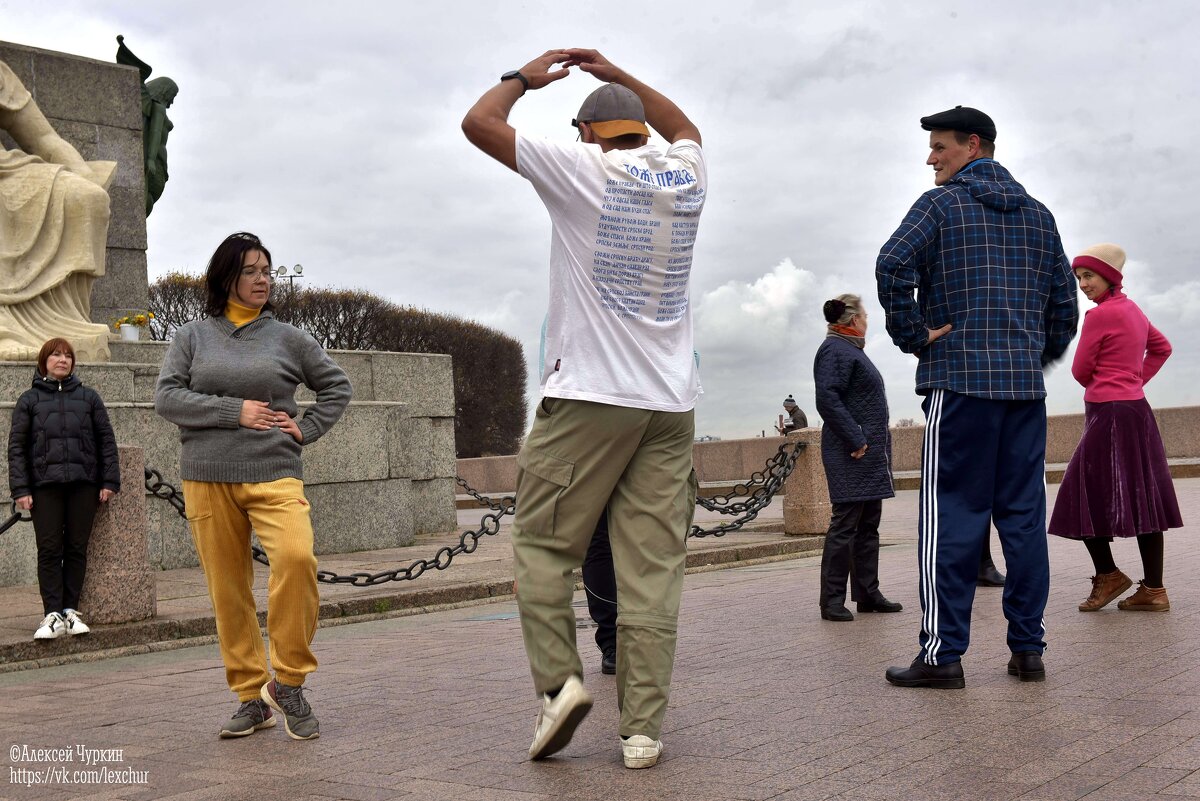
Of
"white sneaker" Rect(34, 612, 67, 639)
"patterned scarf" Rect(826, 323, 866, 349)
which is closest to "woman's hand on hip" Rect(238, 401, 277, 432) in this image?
"white sneaker" Rect(34, 612, 67, 639)

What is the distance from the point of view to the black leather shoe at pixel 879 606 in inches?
280

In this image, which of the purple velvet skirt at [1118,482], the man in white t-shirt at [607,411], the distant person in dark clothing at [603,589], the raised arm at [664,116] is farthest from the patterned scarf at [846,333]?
the man in white t-shirt at [607,411]

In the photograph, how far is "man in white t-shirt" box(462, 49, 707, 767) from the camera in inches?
147

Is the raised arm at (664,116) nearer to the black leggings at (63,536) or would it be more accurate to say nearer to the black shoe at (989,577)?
the black leggings at (63,536)

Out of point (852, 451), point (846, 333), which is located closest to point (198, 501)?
point (852, 451)

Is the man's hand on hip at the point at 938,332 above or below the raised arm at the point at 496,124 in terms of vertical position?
below

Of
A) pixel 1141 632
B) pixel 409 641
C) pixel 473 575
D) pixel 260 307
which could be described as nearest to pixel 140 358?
pixel 473 575

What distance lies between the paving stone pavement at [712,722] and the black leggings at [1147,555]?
21cm

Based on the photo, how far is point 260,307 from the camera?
4.69 m

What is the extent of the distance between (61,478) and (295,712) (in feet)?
10.9

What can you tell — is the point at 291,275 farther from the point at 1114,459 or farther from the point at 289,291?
the point at 1114,459

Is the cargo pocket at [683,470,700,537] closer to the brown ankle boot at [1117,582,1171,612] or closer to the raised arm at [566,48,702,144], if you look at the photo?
the raised arm at [566,48,702,144]

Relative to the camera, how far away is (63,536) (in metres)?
7.21

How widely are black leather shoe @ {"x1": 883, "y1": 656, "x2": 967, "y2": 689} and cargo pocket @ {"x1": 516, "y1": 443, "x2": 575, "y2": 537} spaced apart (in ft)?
5.37
